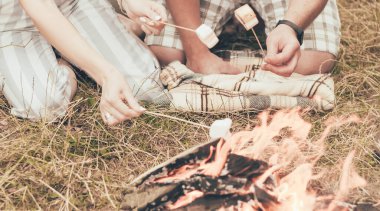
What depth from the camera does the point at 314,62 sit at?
273 cm

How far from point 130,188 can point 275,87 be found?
95 centimetres

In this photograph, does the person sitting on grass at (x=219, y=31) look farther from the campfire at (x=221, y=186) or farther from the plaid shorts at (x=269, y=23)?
the campfire at (x=221, y=186)

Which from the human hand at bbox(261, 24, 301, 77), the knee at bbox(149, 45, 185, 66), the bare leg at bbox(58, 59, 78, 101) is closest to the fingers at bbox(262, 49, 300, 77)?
the human hand at bbox(261, 24, 301, 77)

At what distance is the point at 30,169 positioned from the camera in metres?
2.12

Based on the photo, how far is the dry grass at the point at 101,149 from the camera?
6.59ft

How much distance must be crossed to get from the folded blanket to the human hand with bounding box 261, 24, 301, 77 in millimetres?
253

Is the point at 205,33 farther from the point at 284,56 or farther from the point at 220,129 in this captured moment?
the point at 220,129

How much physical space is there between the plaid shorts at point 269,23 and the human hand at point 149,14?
34 cm

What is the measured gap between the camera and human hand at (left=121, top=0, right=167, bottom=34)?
7.50 feet

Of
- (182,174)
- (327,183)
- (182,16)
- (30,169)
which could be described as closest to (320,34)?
(182,16)

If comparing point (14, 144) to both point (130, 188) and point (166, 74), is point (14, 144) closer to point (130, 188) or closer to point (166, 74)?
point (130, 188)

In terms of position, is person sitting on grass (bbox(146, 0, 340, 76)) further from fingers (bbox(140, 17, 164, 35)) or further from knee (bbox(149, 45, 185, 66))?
fingers (bbox(140, 17, 164, 35))

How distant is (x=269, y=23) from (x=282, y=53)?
692 mm

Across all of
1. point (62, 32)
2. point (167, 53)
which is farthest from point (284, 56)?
point (62, 32)
